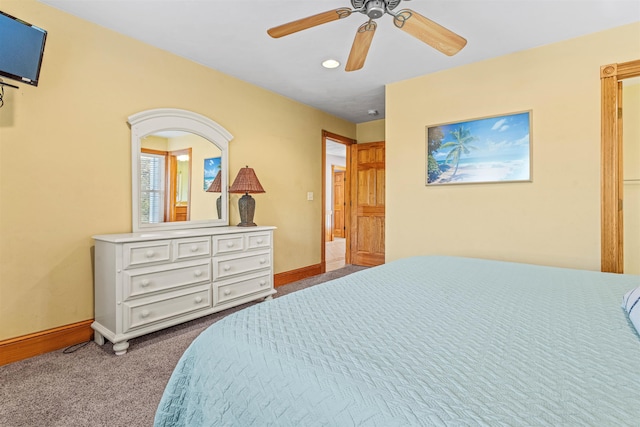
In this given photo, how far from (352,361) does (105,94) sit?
2.77 meters

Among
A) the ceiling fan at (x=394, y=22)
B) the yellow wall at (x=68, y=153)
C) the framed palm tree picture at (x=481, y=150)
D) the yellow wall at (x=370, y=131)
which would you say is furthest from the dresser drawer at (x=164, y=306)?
the yellow wall at (x=370, y=131)

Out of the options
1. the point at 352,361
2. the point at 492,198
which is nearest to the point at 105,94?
the point at 352,361

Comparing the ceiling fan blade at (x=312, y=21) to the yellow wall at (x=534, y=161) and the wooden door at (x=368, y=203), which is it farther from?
the wooden door at (x=368, y=203)

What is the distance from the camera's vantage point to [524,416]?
0.54 m

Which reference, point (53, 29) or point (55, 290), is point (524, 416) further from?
point (53, 29)

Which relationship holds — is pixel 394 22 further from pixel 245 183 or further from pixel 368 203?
pixel 368 203

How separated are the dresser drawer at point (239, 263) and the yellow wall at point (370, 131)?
299 centimetres

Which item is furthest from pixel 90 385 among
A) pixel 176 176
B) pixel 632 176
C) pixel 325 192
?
pixel 632 176

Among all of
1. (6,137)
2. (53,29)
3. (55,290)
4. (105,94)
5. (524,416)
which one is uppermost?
(53,29)

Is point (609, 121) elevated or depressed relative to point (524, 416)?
elevated

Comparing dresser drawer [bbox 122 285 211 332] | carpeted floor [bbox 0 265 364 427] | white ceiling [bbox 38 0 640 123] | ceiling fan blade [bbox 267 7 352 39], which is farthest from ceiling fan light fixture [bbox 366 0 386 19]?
carpeted floor [bbox 0 265 364 427]

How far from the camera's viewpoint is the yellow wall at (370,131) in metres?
5.07

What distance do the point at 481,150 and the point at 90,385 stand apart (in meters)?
3.52

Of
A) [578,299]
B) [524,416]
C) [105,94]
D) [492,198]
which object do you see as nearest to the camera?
[524,416]
